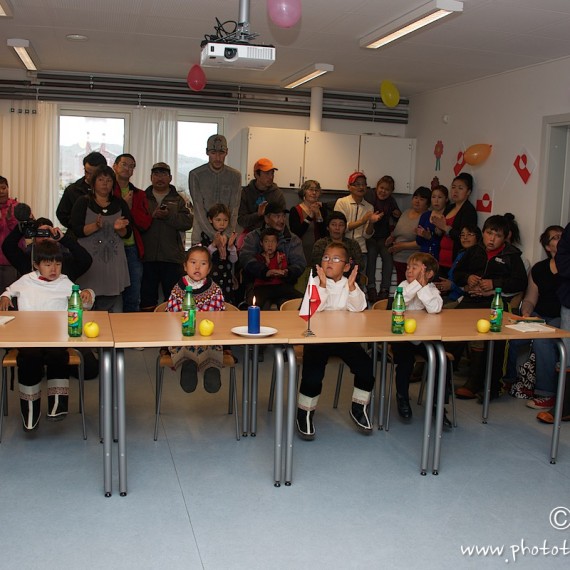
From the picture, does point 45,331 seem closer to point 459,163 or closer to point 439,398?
point 439,398

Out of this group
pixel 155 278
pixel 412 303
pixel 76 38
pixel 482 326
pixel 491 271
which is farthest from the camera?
pixel 155 278

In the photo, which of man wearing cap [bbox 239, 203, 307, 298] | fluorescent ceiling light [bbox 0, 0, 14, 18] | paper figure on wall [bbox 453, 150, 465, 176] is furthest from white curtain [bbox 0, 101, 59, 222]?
paper figure on wall [bbox 453, 150, 465, 176]

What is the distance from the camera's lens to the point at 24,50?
6922 mm

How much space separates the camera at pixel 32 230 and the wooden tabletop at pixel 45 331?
1.08 metres

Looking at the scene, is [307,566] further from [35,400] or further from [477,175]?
[477,175]

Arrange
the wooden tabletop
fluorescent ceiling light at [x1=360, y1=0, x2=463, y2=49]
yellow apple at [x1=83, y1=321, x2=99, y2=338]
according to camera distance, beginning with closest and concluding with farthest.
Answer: the wooden tabletop → yellow apple at [x1=83, y1=321, x2=99, y2=338] → fluorescent ceiling light at [x1=360, y1=0, x2=463, y2=49]

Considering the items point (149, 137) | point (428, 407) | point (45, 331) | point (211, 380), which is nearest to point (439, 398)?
point (428, 407)

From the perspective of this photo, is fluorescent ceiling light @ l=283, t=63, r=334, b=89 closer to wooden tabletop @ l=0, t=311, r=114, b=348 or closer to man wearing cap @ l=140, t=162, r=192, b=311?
man wearing cap @ l=140, t=162, r=192, b=311

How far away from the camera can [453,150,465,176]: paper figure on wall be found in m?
7.87

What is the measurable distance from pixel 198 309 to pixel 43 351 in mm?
978

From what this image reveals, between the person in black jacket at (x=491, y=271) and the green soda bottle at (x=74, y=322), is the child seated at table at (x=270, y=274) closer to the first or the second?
the person in black jacket at (x=491, y=271)

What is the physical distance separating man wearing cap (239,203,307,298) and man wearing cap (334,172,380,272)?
1495 millimetres

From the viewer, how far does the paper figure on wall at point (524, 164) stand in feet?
22.3

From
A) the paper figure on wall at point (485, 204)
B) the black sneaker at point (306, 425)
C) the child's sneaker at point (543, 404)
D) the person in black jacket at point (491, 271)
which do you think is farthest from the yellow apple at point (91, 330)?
the paper figure on wall at point (485, 204)
